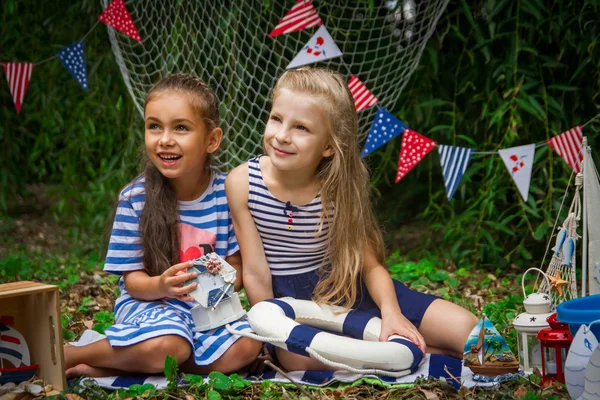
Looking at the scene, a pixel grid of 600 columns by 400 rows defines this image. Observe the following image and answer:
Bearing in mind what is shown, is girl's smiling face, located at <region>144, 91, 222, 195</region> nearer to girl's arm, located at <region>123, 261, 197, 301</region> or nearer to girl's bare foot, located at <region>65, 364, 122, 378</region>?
girl's arm, located at <region>123, 261, 197, 301</region>

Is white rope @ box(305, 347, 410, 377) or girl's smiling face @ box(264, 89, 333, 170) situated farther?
girl's smiling face @ box(264, 89, 333, 170)

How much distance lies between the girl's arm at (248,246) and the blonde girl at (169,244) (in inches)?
3.0

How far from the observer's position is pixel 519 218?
3818 millimetres

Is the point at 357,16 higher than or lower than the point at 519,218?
higher

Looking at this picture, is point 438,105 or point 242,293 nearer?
point 242,293

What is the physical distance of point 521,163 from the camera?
10.2 feet

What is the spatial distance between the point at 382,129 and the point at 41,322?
1.81 m

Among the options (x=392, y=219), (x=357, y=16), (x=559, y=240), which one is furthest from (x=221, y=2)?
(x=559, y=240)

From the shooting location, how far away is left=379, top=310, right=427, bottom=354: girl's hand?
2.09 meters

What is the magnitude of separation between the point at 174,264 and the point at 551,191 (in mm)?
1946

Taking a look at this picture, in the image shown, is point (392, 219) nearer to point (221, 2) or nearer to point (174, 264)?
point (221, 2)

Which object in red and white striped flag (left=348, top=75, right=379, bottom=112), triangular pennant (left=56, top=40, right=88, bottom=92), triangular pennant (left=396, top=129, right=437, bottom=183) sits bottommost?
triangular pennant (left=396, top=129, right=437, bottom=183)

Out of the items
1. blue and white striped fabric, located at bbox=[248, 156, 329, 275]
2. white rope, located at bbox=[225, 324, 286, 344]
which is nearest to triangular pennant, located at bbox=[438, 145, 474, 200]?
blue and white striped fabric, located at bbox=[248, 156, 329, 275]

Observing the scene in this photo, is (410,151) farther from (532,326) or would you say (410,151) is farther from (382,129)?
(532,326)
